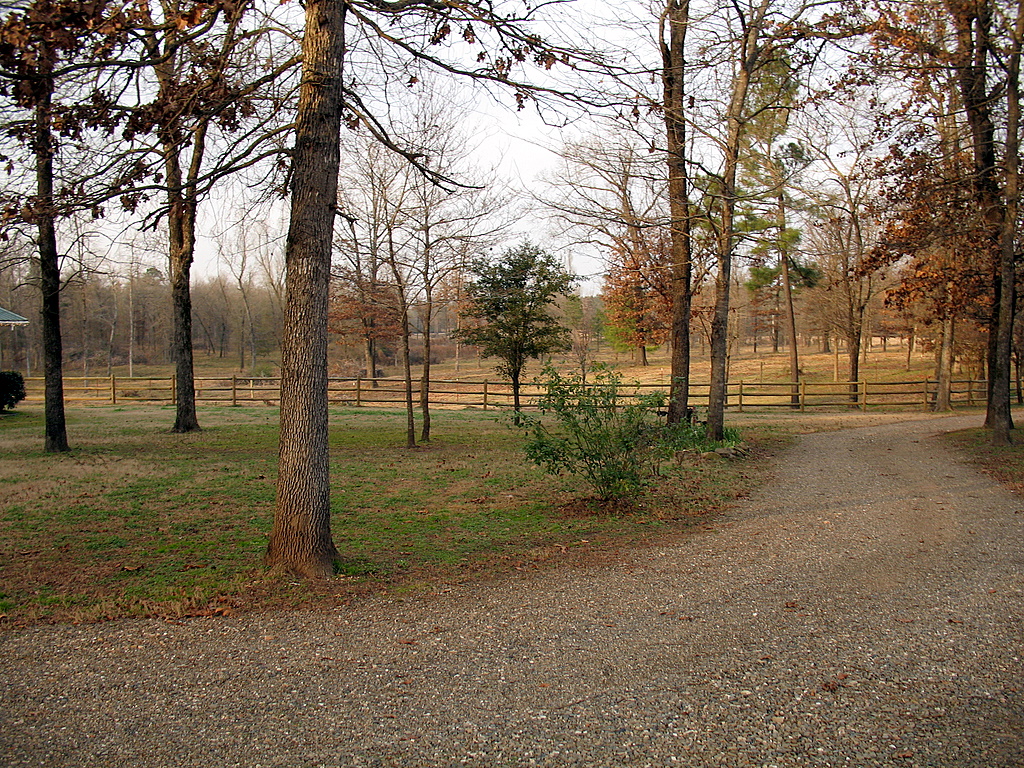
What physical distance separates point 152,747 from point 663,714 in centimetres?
233

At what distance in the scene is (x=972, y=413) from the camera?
23.7m

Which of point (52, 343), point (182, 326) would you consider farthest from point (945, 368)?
point (52, 343)

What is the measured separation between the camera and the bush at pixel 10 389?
19750 millimetres

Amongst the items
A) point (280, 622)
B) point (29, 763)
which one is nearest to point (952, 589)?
point (280, 622)

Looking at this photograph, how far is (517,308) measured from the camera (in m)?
20.6

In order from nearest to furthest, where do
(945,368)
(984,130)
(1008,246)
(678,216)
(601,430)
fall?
A: 1. (601,430)
2. (1008,246)
3. (984,130)
4. (678,216)
5. (945,368)

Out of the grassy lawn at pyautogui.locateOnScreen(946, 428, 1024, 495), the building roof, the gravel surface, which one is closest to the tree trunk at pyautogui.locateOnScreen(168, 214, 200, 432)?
the building roof

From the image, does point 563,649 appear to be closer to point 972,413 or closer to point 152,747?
point 152,747

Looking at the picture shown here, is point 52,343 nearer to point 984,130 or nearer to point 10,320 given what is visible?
point 10,320

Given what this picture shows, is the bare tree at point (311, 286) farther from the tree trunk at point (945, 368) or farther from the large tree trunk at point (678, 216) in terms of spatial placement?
the tree trunk at point (945, 368)

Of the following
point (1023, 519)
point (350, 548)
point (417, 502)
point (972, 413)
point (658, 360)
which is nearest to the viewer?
point (350, 548)

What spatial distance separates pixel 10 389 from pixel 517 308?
14.6 meters

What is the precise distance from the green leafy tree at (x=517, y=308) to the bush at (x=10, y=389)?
12.9m

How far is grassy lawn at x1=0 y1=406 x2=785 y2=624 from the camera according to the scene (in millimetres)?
5332
